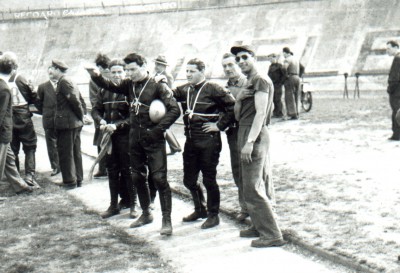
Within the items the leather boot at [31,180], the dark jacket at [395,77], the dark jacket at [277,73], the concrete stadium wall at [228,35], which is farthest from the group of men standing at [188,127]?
the concrete stadium wall at [228,35]

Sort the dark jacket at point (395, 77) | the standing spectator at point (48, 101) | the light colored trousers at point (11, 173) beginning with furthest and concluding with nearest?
the dark jacket at point (395, 77), the standing spectator at point (48, 101), the light colored trousers at point (11, 173)

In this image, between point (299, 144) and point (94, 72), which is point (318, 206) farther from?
point (299, 144)

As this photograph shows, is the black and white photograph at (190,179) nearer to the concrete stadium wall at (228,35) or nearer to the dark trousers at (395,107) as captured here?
the dark trousers at (395,107)

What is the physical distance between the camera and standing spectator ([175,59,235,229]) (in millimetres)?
6680

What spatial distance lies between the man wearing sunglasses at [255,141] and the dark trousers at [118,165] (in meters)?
2.03

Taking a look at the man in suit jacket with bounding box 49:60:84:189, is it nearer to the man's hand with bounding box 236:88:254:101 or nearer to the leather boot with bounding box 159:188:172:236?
the leather boot with bounding box 159:188:172:236

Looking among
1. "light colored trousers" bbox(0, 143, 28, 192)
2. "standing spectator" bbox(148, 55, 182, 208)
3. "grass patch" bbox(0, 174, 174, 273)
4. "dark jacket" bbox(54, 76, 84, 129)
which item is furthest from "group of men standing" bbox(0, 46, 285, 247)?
"light colored trousers" bbox(0, 143, 28, 192)

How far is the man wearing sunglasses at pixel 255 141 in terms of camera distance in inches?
229

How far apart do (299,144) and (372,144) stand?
4.82ft

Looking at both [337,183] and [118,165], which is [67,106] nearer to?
[118,165]

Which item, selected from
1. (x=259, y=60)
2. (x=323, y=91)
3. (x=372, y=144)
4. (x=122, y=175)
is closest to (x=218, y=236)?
(x=122, y=175)

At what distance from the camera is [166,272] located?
5297mm

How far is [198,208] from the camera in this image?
7.20 meters

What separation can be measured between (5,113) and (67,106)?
113 centimetres
